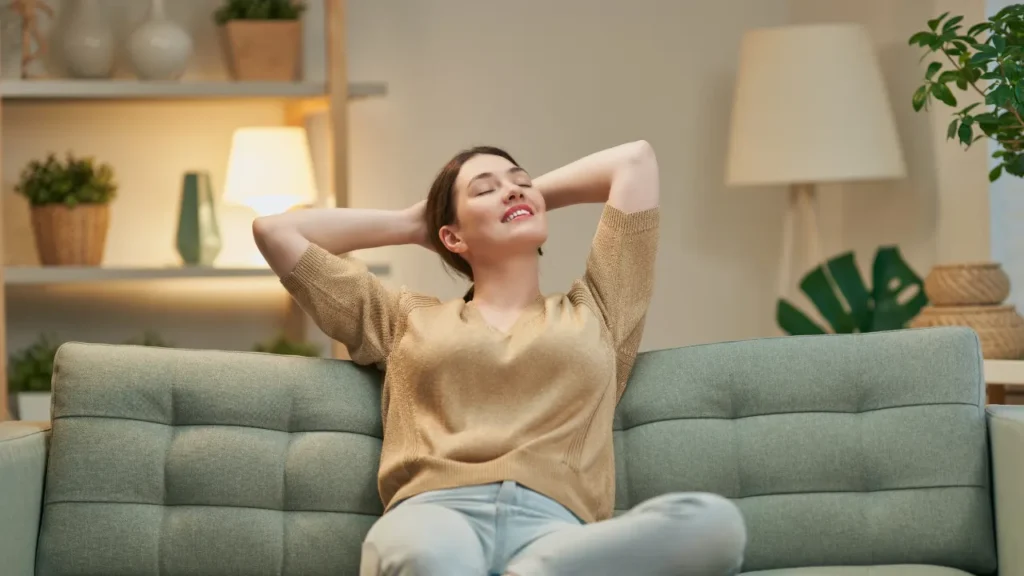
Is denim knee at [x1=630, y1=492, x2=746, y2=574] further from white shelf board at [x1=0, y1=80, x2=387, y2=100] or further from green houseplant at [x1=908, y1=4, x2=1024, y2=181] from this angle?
white shelf board at [x1=0, y1=80, x2=387, y2=100]

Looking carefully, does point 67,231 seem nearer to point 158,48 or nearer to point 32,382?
point 32,382

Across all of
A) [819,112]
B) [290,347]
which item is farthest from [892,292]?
[290,347]

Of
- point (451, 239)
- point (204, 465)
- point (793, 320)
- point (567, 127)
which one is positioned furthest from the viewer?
point (567, 127)

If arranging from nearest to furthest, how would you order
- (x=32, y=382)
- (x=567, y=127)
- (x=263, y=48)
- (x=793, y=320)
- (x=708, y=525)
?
(x=708, y=525), (x=32, y=382), (x=263, y=48), (x=793, y=320), (x=567, y=127)

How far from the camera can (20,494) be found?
198cm

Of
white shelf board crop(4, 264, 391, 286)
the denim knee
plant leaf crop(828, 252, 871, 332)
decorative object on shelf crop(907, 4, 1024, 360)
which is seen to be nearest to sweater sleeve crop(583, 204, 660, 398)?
the denim knee

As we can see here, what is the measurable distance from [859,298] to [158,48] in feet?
6.46

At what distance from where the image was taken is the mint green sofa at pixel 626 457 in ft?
6.55

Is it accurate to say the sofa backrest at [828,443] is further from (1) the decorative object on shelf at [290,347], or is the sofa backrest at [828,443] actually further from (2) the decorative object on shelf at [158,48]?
(2) the decorative object on shelf at [158,48]

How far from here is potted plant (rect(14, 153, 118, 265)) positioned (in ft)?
11.4

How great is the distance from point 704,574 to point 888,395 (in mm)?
522

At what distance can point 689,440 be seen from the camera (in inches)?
80.8

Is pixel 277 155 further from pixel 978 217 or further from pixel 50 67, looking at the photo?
pixel 978 217

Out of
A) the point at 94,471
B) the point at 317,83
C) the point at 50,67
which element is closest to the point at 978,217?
the point at 317,83
